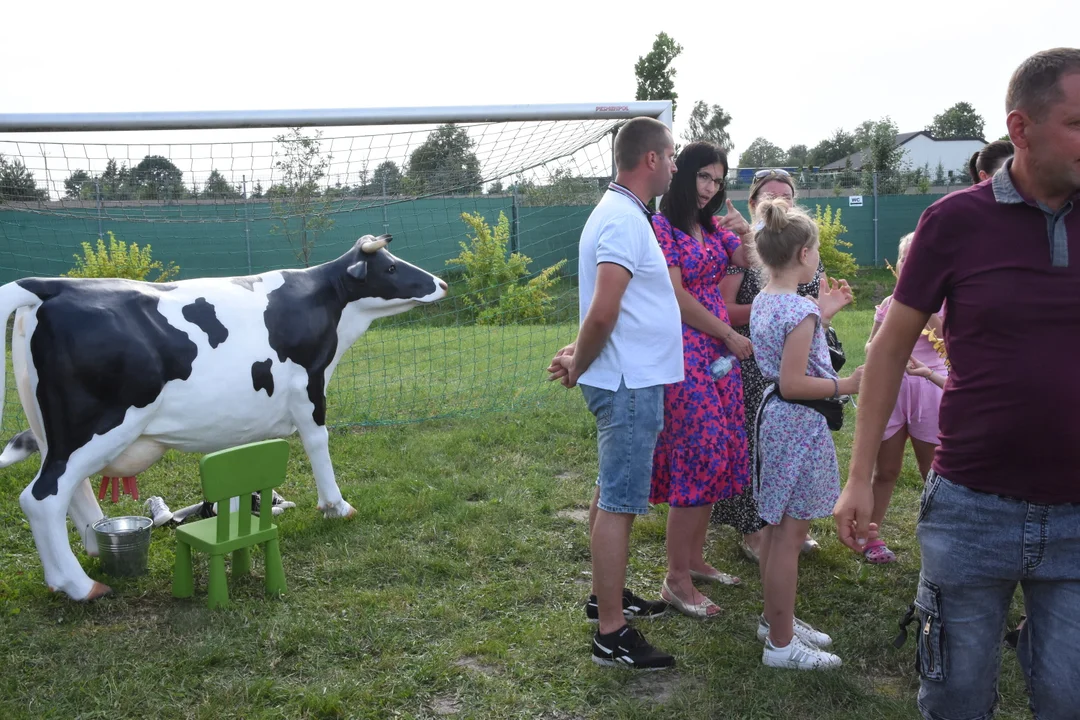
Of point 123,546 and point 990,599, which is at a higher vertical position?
point 990,599

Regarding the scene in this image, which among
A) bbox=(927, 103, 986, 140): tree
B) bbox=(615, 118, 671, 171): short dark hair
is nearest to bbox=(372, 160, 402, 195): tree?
bbox=(615, 118, 671, 171): short dark hair

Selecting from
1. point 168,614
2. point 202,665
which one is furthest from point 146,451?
point 202,665

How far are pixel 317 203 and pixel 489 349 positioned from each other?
246 cm

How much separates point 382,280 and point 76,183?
2.40 metres

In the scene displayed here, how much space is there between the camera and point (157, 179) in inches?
225

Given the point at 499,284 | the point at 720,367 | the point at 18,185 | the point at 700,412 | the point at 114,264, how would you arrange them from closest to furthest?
the point at 700,412
the point at 720,367
the point at 18,185
the point at 499,284
the point at 114,264

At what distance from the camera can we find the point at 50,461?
11.2 ft

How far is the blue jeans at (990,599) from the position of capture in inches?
70.6

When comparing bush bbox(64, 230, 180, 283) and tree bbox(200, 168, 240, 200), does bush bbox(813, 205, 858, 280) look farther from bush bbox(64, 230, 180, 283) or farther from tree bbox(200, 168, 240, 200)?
tree bbox(200, 168, 240, 200)

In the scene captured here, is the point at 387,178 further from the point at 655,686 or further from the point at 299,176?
the point at 655,686

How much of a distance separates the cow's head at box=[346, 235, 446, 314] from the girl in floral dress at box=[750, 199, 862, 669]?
7.51ft

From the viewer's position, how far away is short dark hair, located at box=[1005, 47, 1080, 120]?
171cm

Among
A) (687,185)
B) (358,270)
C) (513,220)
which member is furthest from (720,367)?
(513,220)

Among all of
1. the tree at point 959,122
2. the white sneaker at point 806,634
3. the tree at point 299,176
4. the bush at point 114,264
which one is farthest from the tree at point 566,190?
the tree at point 959,122
